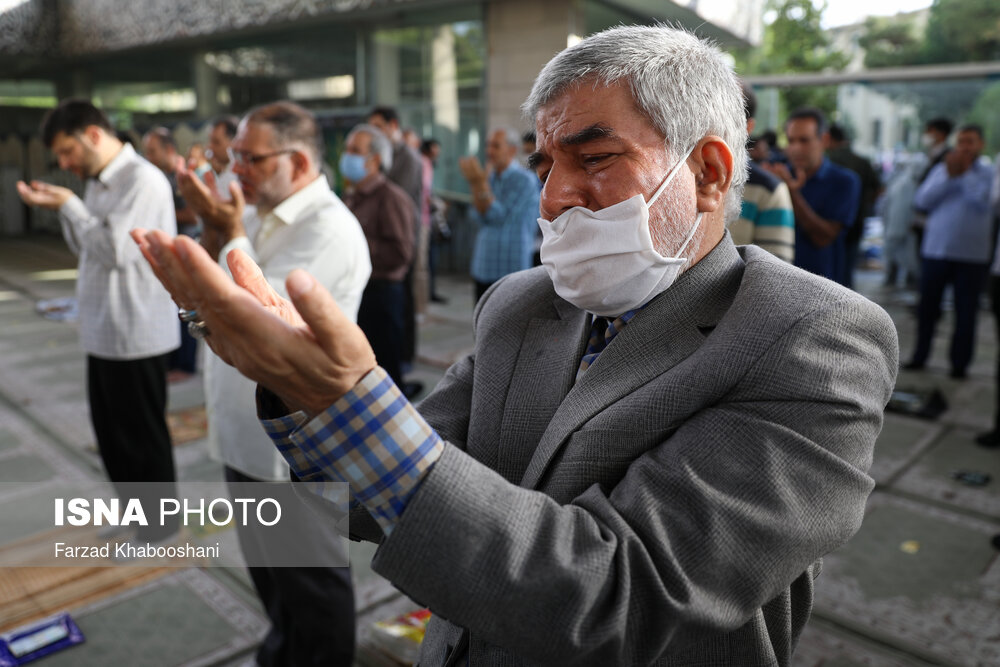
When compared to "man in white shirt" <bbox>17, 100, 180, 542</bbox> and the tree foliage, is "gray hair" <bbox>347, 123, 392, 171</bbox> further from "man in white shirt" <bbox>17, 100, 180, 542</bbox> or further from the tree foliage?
the tree foliage

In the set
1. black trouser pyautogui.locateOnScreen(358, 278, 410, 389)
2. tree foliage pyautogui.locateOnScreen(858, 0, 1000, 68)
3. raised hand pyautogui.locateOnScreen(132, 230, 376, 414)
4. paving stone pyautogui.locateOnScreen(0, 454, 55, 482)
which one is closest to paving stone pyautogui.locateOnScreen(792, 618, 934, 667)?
raised hand pyautogui.locateOnScreen(132, 230, 376, 414)

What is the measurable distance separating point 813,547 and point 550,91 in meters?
0.72

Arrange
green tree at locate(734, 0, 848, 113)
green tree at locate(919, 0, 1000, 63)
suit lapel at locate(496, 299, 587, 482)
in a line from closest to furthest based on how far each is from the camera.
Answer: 1. suit lapel at locate(496, 299, 587, 482)
2. green tree at locate(919, 0, 1000, 63)
3. green tree at locate(734, 0, 848, 113)

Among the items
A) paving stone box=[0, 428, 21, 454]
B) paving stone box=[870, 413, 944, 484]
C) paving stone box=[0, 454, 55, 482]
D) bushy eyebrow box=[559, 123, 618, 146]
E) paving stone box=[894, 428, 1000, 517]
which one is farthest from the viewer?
paving stone box=[0, 428, 21, 454]

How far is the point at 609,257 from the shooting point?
1.17 m

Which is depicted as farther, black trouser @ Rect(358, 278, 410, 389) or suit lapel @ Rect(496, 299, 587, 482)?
black trouser @ Rect(358, 278, 410, 389)

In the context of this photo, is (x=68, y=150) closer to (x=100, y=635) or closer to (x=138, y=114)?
(x=100, y=635)

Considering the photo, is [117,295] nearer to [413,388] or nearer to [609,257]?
[413,388]

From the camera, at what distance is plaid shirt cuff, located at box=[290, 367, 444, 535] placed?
828 millimetres

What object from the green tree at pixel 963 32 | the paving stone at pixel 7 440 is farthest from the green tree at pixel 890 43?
the paving stone at pixel 7 440

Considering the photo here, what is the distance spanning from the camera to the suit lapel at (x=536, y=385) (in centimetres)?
121

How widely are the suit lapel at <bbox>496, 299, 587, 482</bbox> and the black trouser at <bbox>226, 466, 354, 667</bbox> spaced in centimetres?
140

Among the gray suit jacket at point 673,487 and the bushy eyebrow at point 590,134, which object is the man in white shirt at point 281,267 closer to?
the gray suit jacket at point 673,487

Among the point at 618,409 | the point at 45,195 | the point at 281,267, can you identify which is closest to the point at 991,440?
the point at 281,267
